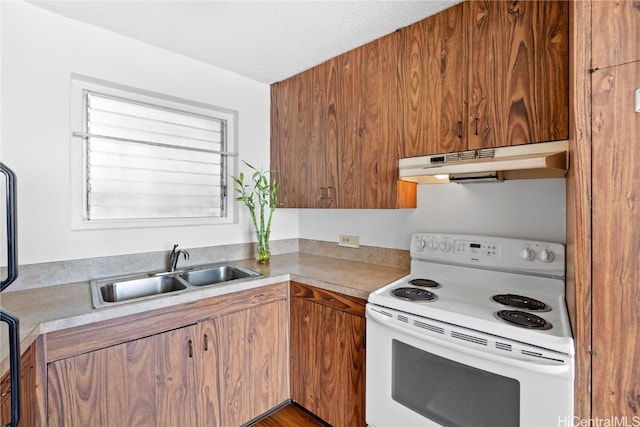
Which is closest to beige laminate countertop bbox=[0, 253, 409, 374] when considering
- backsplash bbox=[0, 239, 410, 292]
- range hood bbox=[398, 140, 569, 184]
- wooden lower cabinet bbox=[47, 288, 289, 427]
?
backsplash bbox=[0, 239, 410, 292]

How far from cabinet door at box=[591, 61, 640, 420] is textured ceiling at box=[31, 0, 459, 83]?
3.14ft

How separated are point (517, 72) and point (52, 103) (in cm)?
231

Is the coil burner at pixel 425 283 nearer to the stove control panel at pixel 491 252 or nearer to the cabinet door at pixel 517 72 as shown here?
the stove control panel at pixel 491 252

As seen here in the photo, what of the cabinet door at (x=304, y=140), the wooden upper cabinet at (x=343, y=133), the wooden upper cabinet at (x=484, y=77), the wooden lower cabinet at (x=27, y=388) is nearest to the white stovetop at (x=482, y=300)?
the wooden upper cabinet at (x=343, y=133)

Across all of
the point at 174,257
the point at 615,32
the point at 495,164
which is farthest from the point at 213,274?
the point at 615,32

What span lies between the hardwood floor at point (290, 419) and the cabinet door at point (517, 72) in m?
1.81

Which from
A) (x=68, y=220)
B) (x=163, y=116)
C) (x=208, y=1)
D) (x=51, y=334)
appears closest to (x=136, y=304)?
(x=51, y=334)

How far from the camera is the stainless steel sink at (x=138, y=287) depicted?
5.50 ft

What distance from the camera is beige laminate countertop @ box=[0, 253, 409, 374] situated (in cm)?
115

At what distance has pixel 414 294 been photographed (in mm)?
1453

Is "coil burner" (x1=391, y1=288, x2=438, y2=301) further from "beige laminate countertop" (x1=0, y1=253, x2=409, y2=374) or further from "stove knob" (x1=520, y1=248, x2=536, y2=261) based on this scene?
"stove knob" (x1=520, y1=248, x2=536, y2=261)

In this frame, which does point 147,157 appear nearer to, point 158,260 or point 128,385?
point 158,260

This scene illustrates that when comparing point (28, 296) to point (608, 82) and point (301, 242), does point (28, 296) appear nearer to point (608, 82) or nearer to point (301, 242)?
point (301, 242)

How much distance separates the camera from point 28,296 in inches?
56.4
